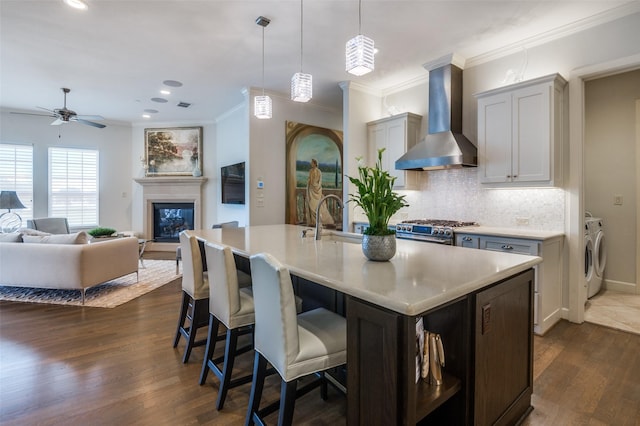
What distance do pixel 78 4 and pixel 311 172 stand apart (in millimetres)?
3774

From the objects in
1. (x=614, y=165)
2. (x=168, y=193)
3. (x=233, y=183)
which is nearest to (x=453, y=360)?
(x=614, y=165)

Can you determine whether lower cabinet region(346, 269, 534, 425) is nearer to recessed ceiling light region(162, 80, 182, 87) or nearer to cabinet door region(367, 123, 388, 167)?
cabinet door region(367, 123, 388, 167)

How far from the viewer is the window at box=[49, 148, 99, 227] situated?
691cm

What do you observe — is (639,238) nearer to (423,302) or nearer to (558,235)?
(558,235)

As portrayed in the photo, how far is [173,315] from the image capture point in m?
3.49

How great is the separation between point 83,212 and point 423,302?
8.46m

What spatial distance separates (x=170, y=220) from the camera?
774 centimetres

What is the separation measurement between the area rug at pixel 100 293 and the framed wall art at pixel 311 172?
236 cm

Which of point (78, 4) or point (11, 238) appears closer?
point (78, 4)

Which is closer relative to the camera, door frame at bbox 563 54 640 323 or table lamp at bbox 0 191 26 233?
door frame at bbox 563 54 640 323

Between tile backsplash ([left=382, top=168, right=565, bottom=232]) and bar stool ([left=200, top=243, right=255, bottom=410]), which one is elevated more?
tile backsplash ([left=382, top=168, right=565, bottom=232])

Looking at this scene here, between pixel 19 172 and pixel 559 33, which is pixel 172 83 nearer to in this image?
pixel 19 172

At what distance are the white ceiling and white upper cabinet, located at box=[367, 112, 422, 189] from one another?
640mm

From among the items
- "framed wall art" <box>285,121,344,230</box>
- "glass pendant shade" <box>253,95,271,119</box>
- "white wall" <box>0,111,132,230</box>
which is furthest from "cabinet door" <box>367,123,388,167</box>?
"white wall" <box>0,111,132,230</box>
